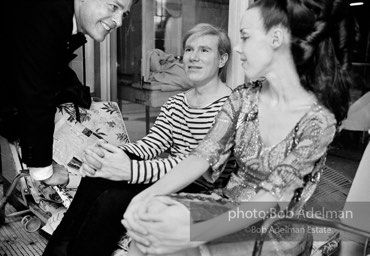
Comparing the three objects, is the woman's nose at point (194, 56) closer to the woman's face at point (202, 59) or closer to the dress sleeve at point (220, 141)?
the woman's face at point (202, 59)

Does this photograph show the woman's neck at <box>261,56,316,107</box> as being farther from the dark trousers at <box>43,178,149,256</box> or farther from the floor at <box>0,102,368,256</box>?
the dark trousers at <box>43,178,149,256</box>

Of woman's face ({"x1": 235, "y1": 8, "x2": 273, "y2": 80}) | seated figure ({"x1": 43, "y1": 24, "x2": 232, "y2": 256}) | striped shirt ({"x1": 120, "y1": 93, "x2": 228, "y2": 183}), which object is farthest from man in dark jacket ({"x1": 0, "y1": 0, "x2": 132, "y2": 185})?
woman's face ({"x1": 235, "y1": 8, "x2": 273, "y2": 80})

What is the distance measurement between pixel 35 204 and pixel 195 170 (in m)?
1.61

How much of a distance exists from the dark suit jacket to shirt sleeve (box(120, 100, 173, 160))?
40 centimetres

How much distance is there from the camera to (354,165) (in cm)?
196

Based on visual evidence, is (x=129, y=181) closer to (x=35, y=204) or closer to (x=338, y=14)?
(x=338, y=14)

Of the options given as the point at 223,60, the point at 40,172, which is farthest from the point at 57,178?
the point at 223,60

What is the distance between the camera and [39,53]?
4.45 ft

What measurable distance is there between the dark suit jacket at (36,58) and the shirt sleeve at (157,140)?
40 cm

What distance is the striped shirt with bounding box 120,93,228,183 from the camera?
1.77 meters

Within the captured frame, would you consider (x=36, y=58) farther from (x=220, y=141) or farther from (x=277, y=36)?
(x=277, y=36)

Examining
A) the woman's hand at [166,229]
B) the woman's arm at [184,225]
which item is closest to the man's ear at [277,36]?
the woman's arm at [184,225]

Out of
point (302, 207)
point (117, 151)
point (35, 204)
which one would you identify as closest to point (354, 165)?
point (302, 207)

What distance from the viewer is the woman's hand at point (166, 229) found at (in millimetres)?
989
